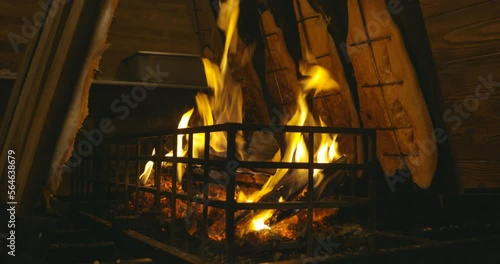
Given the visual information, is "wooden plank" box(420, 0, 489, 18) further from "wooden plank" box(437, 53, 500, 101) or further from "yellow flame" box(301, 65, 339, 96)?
"yellow flame" box(301, 65, 339, 96)

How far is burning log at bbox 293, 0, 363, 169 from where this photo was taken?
121 inches

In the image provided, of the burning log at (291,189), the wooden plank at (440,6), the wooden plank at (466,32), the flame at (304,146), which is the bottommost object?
the burning log at (291,189)

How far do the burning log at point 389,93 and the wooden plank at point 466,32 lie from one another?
0.66ft

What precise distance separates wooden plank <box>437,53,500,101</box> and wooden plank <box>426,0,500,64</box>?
0.11 ft

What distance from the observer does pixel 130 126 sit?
503 cm

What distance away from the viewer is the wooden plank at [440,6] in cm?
262

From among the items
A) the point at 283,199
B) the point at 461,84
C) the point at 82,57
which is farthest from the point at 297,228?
the point at 82,57

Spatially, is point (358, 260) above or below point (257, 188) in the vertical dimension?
below

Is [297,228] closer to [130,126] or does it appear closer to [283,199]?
[283,199]

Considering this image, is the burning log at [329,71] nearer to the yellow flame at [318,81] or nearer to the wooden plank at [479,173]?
the yellow flame at [318,81]

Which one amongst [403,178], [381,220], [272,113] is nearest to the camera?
[403,178]

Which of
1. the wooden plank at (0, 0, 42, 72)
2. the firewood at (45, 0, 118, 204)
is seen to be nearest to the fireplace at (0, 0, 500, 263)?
the firewood at (45, 0, 118, 204)

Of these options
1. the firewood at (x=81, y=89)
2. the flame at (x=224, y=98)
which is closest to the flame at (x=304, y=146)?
the flame at (x=224, y=98)

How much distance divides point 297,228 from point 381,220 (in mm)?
635
